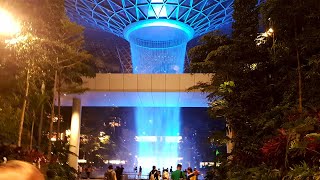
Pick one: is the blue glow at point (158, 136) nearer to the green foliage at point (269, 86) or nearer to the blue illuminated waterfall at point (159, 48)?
the blue illuminated waterfall at point (159, 48)

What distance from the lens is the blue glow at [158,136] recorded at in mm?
45125

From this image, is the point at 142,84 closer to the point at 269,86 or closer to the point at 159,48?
the point at 269,86

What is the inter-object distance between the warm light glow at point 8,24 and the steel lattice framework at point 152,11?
20885 mm

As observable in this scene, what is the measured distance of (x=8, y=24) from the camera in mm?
8984

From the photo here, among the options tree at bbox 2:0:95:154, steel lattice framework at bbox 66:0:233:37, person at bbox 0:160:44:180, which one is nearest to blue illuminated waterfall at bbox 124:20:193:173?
steel lattice framework at bbox 66:0:233:37

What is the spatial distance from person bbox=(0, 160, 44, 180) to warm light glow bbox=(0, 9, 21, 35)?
8.12 meters

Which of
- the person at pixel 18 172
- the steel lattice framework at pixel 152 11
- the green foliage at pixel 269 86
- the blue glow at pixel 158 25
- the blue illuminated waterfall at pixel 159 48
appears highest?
the steel lattice framework at pixel 152 11

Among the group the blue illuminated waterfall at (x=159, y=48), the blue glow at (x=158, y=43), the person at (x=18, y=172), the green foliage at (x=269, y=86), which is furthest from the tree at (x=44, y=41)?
the blue glow at (x=158, y=43)

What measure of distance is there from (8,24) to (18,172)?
8.49 m

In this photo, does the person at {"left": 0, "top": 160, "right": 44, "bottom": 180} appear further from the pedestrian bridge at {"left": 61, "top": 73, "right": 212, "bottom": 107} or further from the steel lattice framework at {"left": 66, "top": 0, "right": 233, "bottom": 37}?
the steel lattice framework at {"left": 66, "top": 0, "right": 233, "bottom": 37}

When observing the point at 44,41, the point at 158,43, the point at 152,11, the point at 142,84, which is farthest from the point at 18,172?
the point at 158,43

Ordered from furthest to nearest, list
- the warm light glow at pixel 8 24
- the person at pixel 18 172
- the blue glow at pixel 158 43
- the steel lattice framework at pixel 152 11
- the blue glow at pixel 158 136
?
the blue glow at pixel 158 136 → the blue glow at pixel 158 43 → the steel lattice framework at pixel 152 11 → the warm light glow at pixel 8 24 → the person at pixel 18 172

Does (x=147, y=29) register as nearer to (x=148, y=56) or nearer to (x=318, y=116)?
(x=148, y=56)

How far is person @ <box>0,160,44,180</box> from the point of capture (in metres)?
1.19
